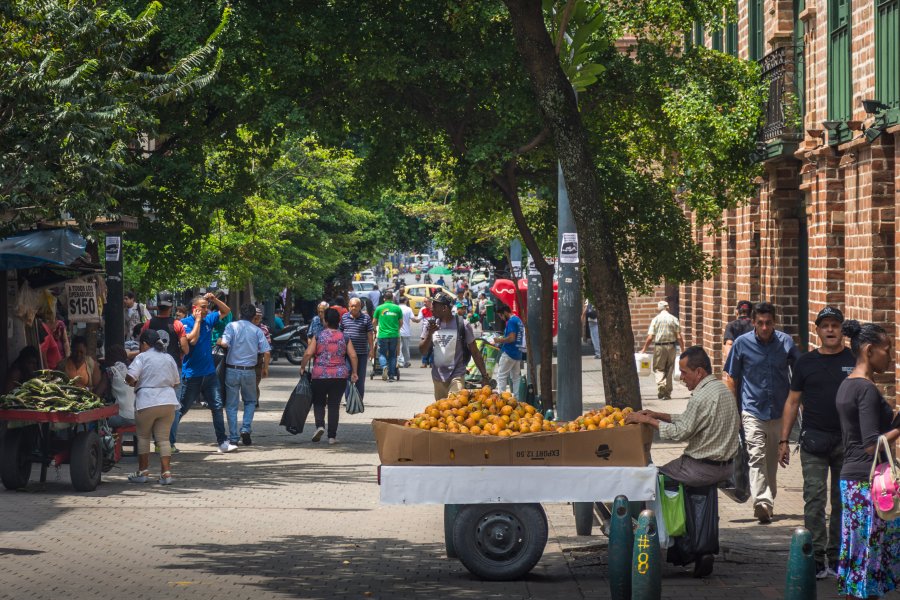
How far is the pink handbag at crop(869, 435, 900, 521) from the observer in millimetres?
7957

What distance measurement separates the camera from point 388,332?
1170 inches

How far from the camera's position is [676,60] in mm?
19266

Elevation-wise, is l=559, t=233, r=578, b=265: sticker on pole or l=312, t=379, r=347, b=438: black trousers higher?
l=559, t=233, r=578, b=265: sticker on pole

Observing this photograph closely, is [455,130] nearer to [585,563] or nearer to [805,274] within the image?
[805,274]

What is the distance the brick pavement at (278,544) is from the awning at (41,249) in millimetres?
2335

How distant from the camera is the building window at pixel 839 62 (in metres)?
17.3

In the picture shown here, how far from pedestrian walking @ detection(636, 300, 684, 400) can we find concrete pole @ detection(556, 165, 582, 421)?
11.4 metres

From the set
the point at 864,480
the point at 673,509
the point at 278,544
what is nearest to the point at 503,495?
the point at 673,509

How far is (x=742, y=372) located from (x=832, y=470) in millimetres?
2818

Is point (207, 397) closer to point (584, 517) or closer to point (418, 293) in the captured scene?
point (584, 517)

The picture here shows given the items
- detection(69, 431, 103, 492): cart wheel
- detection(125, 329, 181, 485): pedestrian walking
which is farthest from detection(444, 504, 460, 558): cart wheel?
detection(125, 329, 181, 485): pedestrian walking

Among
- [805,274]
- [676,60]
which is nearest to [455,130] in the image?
[676,60]

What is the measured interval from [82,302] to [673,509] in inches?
393

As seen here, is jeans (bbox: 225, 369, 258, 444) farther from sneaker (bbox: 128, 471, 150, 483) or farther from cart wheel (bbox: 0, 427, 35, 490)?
cart wheel (bbox: 0, 427, 35, 490)
